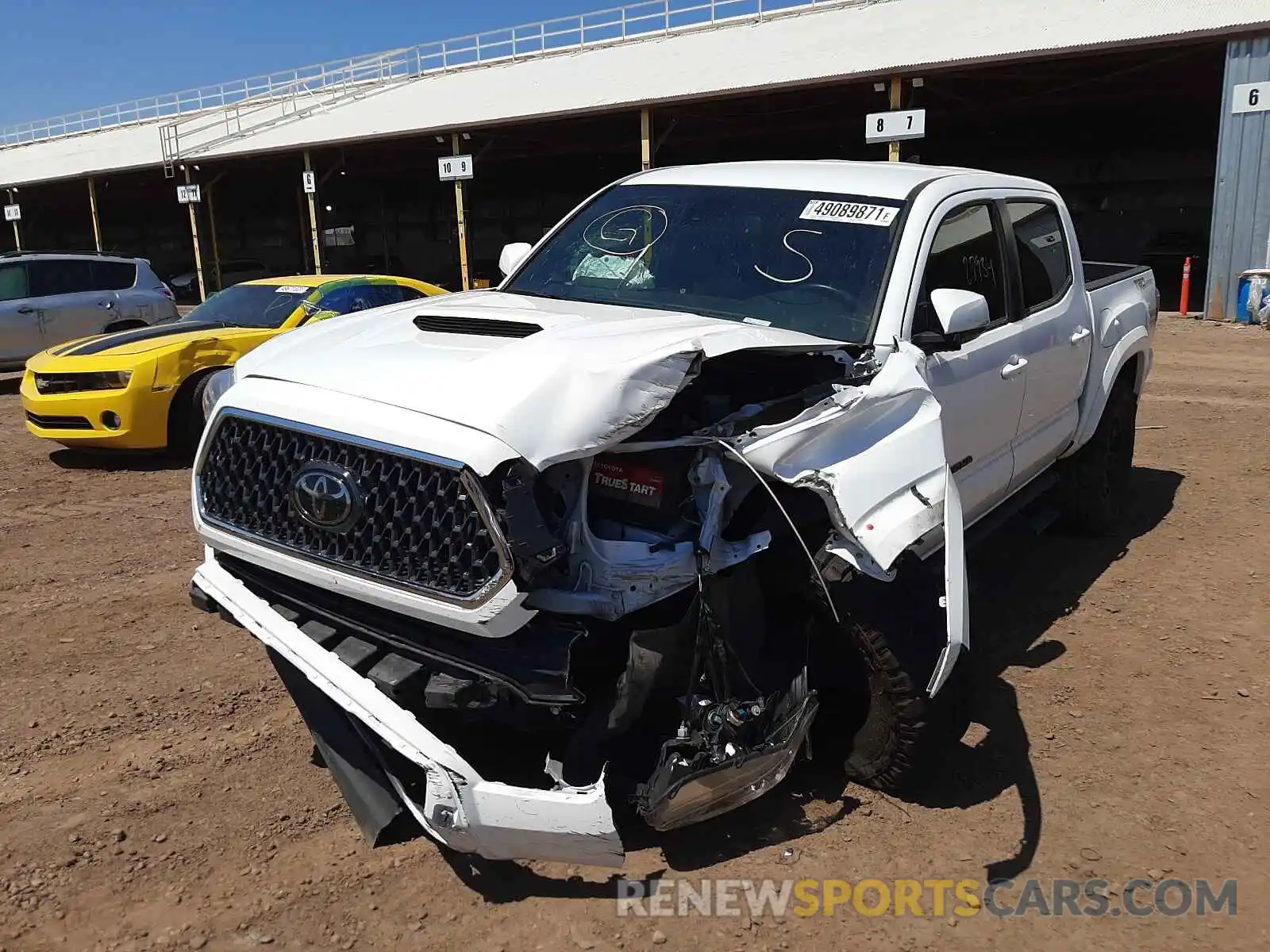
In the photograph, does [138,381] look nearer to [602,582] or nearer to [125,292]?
[602,582]

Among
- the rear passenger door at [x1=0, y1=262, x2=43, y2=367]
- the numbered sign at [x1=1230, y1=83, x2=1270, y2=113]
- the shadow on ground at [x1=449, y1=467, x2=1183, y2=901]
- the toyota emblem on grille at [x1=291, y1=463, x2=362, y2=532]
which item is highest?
the numbered sign at [x1=1230, y1=83, x2=1270, y2=113]

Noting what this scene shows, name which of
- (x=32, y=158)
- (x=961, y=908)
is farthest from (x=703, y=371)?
(x=32, y=158)

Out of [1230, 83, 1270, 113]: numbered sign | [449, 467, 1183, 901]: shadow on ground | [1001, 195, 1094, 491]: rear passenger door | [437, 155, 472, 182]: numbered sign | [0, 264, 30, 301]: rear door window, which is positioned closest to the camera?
[449, 467, 1183, 901]: shadow on ground

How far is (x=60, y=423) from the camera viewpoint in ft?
26.2

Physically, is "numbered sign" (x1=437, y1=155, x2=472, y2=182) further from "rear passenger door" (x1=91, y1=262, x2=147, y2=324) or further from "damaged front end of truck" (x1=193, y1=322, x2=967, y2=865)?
"damaged front end of truck" (x1=193, y1=322, x2=967, y2=865)

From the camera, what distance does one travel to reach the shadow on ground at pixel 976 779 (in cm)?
295

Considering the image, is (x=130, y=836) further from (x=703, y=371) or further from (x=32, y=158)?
(x=32, y=158)

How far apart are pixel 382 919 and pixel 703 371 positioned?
184 cm

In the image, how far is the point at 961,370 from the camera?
385 cm

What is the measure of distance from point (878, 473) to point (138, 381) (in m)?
→ 6.62

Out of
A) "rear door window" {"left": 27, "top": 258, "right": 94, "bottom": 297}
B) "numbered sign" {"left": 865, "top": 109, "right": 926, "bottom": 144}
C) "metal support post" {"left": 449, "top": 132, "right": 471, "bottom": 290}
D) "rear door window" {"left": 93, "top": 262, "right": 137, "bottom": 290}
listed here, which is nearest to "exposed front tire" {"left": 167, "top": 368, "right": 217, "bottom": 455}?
"rear door window" {"left": 27, "top": 258, "right": 94, "bottom": 297}

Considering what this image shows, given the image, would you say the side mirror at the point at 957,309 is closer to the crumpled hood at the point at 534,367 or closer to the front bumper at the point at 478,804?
the crumpled hood at the point at 534,367

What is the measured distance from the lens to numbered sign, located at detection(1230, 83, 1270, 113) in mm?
15430

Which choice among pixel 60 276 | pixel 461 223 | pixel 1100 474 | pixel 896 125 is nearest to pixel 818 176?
pixel 1100 474
